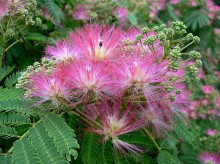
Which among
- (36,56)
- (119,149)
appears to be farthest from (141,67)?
(36,56)

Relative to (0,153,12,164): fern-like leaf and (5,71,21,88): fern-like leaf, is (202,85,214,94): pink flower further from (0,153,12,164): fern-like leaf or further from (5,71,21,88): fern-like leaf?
(0,153,12,164): fern-like leaf

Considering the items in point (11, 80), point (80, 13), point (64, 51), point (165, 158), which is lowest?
point (165, 158)

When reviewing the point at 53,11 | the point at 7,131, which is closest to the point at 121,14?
the point at 53,11

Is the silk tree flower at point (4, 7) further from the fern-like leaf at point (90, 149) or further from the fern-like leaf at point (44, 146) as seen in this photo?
the fern-like leaf at point (90, 149)

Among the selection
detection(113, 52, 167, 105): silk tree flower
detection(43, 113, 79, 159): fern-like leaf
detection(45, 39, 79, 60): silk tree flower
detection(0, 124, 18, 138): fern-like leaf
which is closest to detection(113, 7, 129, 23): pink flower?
detection(45, 39, 79, 60): silk tree flower

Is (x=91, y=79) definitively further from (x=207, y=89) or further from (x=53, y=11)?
(x=207, y=89)

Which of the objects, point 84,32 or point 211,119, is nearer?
point 84,32

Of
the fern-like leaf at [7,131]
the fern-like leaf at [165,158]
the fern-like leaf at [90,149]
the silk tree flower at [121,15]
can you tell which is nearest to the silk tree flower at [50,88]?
the fern-like leaf at [7,131]

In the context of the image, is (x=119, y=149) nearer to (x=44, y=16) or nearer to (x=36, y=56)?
(x=36, y=56)

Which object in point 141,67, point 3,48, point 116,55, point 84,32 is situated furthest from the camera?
point 3,48
